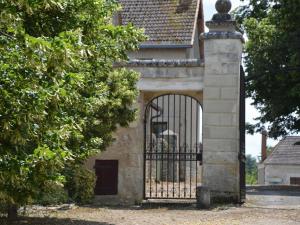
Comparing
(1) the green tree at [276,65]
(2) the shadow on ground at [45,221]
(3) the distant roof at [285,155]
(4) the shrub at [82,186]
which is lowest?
(2) the shadow on ground at [45,221]

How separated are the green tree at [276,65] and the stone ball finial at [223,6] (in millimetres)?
6110

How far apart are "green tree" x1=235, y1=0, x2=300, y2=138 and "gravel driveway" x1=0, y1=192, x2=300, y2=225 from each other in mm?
7912

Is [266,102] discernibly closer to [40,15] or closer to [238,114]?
[238,114]

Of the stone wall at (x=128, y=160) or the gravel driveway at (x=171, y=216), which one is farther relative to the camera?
the stone wall at (x=128, y=160)

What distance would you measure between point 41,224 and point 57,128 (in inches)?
159

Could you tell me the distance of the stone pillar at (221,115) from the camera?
14.0m

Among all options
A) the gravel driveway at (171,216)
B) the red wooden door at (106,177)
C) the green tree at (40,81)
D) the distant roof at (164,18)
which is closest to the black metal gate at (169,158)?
the red wooden door at (106,177)

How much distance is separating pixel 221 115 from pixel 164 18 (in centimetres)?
1611

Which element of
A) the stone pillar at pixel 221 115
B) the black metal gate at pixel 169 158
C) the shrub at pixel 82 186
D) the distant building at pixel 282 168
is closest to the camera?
the shrub at pixel 82 186

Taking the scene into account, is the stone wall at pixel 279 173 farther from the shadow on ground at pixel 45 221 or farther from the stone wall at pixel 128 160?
the shadow on ground at pixel 45 221

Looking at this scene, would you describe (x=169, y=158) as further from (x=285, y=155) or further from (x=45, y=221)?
(x=285, y=155)

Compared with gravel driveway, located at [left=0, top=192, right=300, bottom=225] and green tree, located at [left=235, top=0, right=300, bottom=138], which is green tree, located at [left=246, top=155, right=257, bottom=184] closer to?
green tree, located at [left=235, top=0, right=300, bottom=138]

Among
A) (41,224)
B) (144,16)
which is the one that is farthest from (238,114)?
(144,16)

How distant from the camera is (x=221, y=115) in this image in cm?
1409
